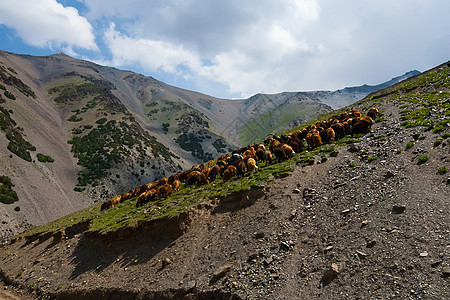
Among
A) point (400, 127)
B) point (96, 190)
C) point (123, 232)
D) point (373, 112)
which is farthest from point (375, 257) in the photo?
point (96, 190)

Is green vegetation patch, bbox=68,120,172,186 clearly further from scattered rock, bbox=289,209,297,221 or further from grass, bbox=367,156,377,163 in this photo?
grass, bbox=367,156,377,163

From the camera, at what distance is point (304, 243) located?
45.7 ft

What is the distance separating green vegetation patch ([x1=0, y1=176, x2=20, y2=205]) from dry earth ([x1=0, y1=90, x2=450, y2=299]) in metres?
40.8

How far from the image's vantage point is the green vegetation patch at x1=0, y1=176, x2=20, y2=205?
185 feet

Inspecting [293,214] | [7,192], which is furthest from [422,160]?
[7,192]

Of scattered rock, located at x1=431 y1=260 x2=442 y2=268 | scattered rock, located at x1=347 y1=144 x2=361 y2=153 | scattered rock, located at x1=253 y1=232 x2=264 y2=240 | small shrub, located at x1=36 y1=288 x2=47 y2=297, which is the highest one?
scattered rock, located at x1=347 y1=144 x2=361 y2=153

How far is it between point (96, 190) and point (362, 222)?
288 feet

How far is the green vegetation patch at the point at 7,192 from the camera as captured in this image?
185 feet

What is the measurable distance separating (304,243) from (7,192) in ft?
227

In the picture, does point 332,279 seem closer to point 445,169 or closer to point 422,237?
point 422,237

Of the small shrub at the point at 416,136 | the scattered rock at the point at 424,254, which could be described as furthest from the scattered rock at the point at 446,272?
the small shrub at the point at 416,136

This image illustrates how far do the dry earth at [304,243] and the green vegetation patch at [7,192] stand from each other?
40793mm

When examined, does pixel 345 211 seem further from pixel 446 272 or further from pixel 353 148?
pixel 353 148

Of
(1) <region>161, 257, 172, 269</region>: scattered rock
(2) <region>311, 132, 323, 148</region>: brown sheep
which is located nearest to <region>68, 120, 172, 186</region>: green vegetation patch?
(1) <region>161, 257, 172, 269</region>: scattered rock
